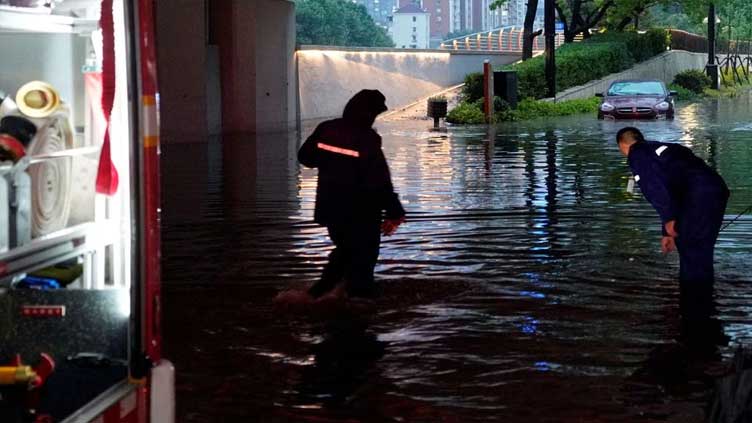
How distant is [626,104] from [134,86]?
32.9 m

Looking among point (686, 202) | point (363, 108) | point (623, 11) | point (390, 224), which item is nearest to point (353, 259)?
point (390, 224)

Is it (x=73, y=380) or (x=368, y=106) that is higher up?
(x=368, y=106)

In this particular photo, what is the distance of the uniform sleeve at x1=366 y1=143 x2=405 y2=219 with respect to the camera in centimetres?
895

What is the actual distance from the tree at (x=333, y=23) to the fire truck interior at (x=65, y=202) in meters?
68.2

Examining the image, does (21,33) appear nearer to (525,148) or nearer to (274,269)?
(274,269)

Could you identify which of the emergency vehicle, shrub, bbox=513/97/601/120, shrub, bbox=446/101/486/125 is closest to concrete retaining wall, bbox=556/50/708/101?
shrub, bbox=513/97/601/120

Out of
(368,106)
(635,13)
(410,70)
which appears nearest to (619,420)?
(368,106)

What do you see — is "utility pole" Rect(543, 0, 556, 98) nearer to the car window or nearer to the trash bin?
the trash bin

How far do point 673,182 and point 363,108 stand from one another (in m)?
2.04

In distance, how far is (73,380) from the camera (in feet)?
13.2

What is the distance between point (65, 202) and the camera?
4.15m

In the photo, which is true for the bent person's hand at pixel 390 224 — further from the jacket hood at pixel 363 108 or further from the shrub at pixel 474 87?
the shrub at pixel 474 87

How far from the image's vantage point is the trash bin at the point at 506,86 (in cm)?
3844

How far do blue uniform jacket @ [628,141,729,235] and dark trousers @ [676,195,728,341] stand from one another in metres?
0.02
